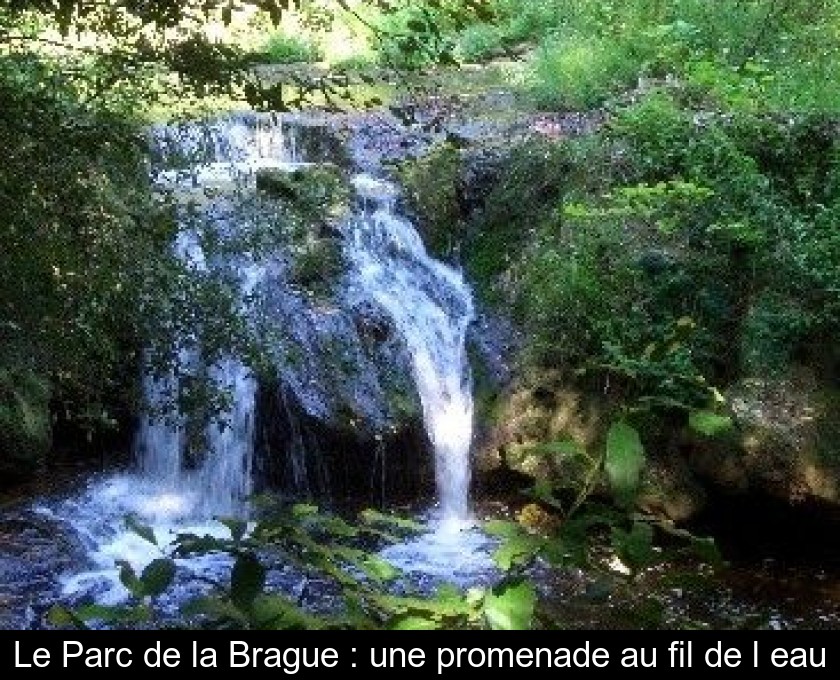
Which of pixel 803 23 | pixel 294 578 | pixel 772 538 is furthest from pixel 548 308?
pixel 803 23

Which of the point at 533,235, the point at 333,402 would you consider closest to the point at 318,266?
the point at 333,402

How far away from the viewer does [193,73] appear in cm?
347

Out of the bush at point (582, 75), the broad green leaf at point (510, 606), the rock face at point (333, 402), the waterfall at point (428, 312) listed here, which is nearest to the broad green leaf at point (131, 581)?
the broad green leaf at point (510, 606)

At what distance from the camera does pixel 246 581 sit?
4.38 ft

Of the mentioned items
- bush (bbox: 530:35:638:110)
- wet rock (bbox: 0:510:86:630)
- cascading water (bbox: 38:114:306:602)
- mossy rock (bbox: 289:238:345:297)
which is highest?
bush (bbox: 530:35:638:110)

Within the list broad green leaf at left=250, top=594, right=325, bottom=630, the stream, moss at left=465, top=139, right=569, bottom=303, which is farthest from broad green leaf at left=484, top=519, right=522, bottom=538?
moss at left=465, top=139, right=569, bottom=303

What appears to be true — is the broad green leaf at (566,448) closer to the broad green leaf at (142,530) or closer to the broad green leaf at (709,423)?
the broad green leaf at (709,423)

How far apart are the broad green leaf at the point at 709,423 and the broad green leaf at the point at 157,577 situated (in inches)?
29.2

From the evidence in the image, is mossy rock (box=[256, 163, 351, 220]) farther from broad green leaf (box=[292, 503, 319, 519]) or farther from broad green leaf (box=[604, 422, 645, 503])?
broad green leaf (box=[604, 422, 645, 503])

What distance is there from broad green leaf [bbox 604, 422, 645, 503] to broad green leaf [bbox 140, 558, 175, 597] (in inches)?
23.8

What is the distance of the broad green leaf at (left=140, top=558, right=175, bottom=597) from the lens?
1310 mm

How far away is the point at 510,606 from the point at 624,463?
9.5 inches

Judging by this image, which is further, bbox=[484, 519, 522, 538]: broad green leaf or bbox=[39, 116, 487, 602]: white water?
bbox=[39, 116, 487, 602]: white water

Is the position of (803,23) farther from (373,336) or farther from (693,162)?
(373,336)
